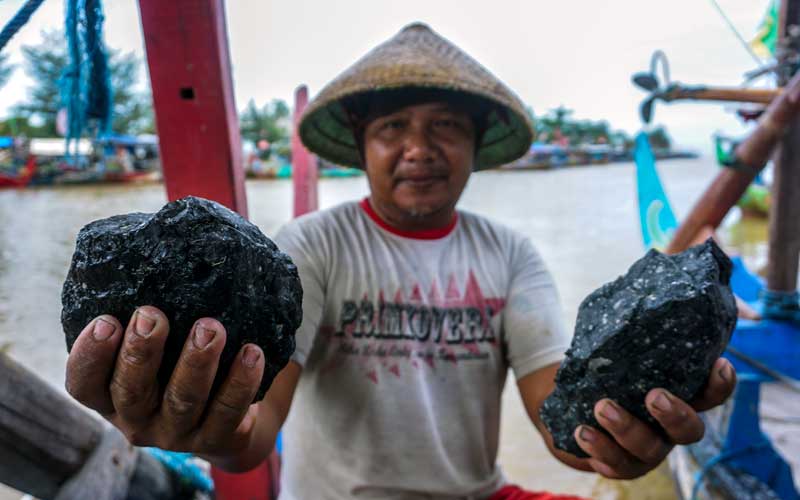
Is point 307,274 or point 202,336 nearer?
point 202,336

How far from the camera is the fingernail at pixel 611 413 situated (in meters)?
0.94

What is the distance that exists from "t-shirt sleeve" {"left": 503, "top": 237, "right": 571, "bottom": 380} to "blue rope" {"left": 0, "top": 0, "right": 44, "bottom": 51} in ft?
4.57

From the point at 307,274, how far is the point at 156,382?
0.71m

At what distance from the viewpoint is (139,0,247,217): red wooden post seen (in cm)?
129

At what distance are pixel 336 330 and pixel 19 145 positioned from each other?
6.57 feet

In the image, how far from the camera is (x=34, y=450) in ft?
→ 4.04

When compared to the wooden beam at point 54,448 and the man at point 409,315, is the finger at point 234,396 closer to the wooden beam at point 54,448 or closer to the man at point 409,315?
the man at point 409,315

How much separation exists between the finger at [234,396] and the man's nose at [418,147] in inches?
33.5

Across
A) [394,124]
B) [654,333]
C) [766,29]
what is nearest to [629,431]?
[654,333]

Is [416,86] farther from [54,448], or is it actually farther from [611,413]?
[54,448]

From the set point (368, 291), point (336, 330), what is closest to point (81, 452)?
point (336, 330)

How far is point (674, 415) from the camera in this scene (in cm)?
90

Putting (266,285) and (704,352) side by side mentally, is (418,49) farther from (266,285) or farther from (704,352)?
(704,352)

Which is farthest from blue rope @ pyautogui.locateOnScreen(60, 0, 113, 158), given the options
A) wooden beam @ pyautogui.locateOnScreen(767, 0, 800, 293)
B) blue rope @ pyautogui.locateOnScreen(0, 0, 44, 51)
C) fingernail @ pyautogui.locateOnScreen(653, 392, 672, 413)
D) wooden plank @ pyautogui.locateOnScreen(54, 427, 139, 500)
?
wooden beam @ pyautogui.locateOnScreen(767, 0, 800, 293)
